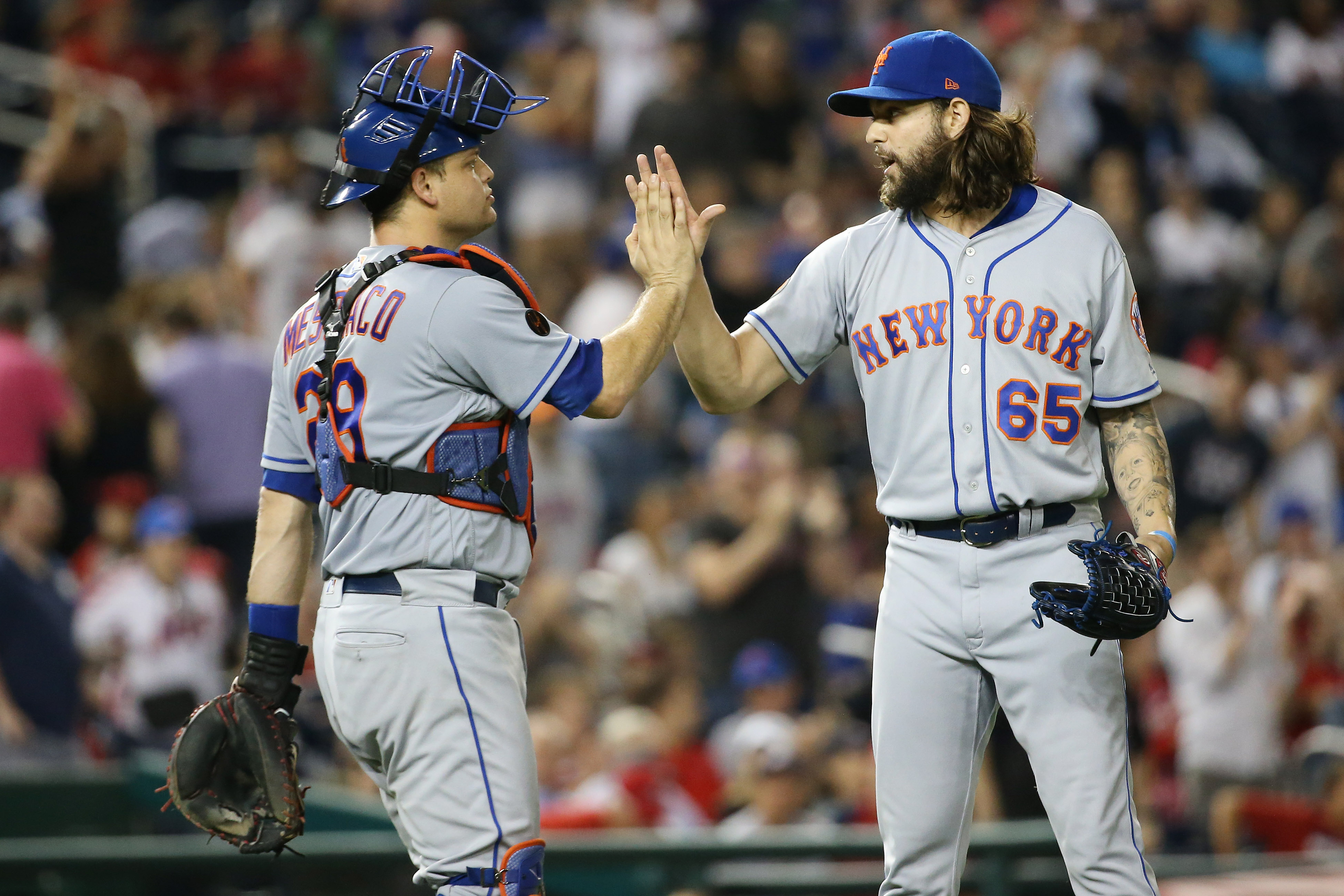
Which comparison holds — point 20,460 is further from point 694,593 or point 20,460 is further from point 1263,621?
point 1263,621

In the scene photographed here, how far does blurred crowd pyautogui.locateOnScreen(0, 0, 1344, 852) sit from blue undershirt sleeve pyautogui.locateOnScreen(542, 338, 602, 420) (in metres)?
3.55

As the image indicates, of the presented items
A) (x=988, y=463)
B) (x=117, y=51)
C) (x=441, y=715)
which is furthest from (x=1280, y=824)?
(x=117, y=51)

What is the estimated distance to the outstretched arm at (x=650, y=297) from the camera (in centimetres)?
362

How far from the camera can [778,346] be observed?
3.95 m

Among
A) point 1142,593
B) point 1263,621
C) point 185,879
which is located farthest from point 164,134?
point 1142,593

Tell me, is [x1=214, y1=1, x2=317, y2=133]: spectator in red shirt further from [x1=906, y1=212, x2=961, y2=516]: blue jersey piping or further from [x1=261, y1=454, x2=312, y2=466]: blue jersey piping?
[x1=906, y1=212, x2=961, y2=516]: blue jersey piping

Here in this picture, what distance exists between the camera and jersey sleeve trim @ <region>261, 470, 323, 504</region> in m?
3.81

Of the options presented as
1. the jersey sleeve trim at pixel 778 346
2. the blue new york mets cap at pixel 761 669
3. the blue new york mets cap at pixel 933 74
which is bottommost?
the blue new york mets cap at pixel 761 669

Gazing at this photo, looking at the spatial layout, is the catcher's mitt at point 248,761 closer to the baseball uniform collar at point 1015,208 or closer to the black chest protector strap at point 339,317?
the black chest protector strap at point 339,317

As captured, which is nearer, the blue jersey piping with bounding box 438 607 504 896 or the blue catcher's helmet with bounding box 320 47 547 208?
the blue jersey piping with bounding box 438 607 504 896

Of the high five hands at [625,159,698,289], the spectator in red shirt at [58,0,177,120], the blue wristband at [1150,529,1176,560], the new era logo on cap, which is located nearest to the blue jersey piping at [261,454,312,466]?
the high five hands at [625,159,698,289]

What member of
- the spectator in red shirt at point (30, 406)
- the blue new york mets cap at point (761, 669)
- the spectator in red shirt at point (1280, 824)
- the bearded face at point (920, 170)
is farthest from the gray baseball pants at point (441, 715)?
the spectator in red shirt at point (1280, 824)

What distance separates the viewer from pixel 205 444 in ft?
26.3

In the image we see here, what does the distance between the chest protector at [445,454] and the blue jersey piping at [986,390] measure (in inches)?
38.3
